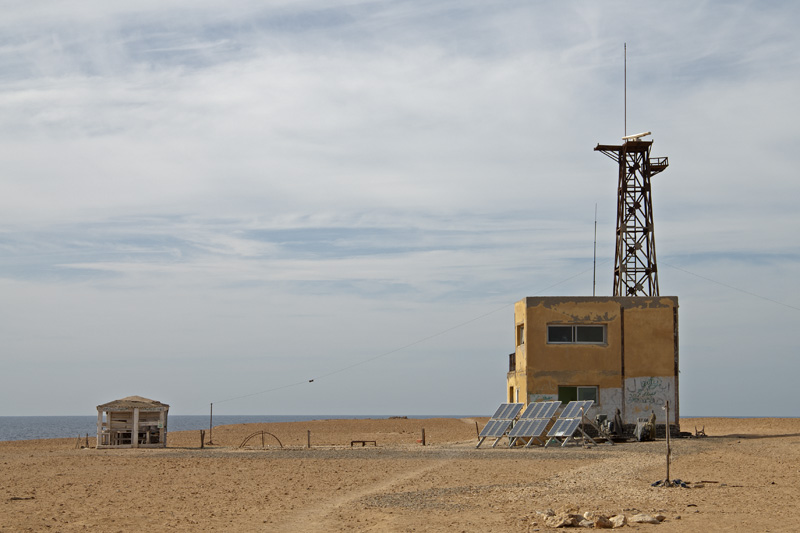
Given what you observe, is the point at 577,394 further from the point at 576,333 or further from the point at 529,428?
the point at 529,428

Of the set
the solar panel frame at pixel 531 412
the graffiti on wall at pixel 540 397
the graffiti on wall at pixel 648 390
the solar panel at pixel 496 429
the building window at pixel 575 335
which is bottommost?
the solar panel at pixel 496 429

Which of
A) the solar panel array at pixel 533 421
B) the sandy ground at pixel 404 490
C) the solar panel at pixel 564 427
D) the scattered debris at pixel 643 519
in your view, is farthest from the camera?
the solar panel array at pixel 533 421

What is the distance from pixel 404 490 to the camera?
21.8 metres

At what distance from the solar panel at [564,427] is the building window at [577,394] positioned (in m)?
4.44

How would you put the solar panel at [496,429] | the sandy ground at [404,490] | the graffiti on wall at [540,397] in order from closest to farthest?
the sandy ground at [404,490] < the solar panel at [496,429] < the graffiti on wall at [540,397]

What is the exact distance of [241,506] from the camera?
19328 mm

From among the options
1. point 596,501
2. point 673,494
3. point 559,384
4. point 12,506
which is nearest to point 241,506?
point 12,506

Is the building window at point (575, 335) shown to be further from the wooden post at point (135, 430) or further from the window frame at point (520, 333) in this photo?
the wooden post at point (135, 430)

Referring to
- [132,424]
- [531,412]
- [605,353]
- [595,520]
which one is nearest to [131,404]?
[132,424]

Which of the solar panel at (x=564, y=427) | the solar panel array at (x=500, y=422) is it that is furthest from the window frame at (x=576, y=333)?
the solar panel at (x=564, y=427)

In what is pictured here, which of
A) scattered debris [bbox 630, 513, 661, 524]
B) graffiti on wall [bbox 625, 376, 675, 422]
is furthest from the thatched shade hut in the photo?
scattered debris [bbox 630, 513, 661, 524]

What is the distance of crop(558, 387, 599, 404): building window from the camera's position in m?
40.6

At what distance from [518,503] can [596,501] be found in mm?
1533

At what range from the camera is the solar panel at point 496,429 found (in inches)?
1441
